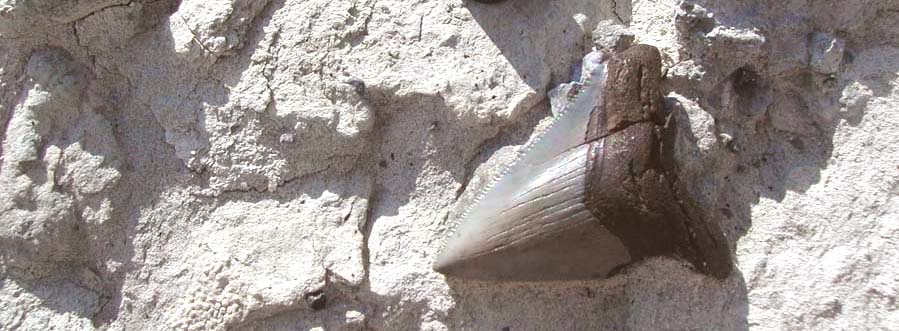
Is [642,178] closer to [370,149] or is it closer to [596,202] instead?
[596,202]

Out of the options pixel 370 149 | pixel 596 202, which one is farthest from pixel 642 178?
pixel 370 149

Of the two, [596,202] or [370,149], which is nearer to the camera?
[596,202]

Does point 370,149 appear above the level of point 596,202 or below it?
above

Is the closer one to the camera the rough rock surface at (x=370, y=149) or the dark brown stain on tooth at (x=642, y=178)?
the dark brown stain on tooth at (x=642, y=178)

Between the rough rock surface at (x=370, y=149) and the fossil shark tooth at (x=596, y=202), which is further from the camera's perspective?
the rough rock surface at (x=370, y=149)

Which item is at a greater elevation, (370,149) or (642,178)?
(370,149)
